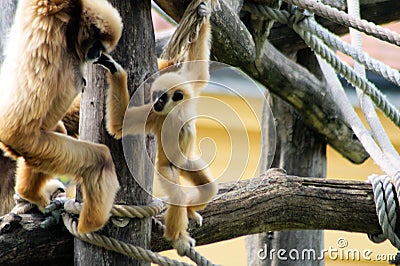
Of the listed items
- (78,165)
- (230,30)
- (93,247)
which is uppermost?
(230,30)

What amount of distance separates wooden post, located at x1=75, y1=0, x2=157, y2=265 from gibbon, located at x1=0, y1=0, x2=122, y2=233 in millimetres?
93

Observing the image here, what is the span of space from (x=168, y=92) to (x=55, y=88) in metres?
0.47

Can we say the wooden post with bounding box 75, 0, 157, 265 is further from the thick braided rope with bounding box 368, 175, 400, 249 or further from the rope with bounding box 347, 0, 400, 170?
the rope with bounding box 347, 0, 400, 170

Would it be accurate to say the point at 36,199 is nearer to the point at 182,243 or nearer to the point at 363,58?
the point at 182,243

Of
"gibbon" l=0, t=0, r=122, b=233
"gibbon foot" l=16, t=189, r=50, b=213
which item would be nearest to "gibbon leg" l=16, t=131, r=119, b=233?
"gibbon" l=0, t=0, r=122, b=233

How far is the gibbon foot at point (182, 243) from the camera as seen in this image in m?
2.70

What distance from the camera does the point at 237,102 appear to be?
2.43 m

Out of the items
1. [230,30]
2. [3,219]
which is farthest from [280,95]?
[3,219]

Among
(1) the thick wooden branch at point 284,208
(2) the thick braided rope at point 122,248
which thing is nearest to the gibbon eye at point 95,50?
(2) the thick braided rope at point 122,248

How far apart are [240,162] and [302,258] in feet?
8.07

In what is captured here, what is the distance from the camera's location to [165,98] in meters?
2.38

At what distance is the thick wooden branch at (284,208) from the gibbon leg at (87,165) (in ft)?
1.91

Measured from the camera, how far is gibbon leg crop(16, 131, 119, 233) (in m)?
2.40

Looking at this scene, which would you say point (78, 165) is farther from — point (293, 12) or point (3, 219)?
point (293, 12)
